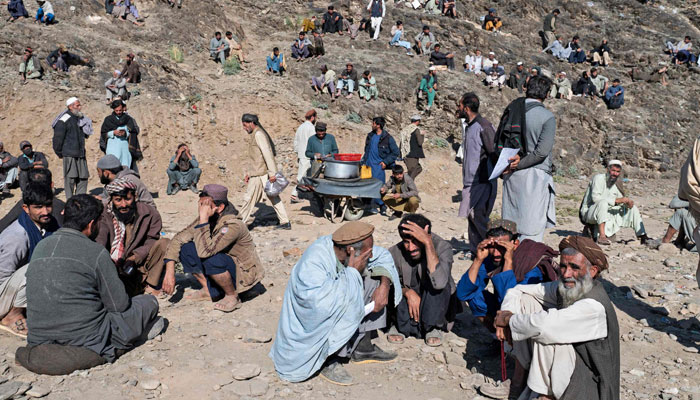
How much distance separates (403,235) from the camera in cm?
470

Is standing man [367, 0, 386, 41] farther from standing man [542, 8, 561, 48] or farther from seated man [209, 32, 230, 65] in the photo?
standing man [542, 8, 561, 48]

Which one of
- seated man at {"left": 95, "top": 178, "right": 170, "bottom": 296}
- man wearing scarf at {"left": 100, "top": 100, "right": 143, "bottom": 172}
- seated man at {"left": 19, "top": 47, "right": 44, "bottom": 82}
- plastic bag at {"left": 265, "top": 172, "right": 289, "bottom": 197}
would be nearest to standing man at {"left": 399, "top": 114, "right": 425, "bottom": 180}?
plastic bag at {"left": 265, "top": 172, "right": 289, "bottom": 197}

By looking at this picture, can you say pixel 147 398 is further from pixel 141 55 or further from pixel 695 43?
pixel 695 43

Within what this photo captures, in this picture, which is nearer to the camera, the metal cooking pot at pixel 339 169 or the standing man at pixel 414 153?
the metal cooking pot at pixel 339 169

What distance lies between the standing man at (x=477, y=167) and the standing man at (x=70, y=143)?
265 inches

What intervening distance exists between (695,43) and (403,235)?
2333 cm

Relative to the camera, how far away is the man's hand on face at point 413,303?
4.81m

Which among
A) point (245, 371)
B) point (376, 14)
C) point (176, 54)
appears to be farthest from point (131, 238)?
point (376, 14)

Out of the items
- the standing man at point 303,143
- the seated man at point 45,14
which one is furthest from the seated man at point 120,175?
the seated man at point 45,14

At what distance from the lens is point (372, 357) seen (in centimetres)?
453

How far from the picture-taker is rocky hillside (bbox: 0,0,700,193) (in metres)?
14.0

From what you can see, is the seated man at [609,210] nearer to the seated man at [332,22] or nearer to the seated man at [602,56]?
the seated man at [332,22]

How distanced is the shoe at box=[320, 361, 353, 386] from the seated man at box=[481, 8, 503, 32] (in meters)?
21.0

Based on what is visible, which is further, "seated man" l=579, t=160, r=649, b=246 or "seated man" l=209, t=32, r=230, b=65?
"seated man" l=209, t=32, r=230, b=65
